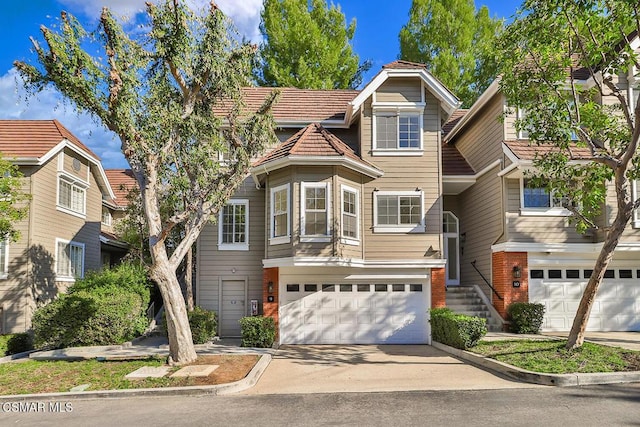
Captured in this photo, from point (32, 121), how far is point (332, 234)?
38.8 ft

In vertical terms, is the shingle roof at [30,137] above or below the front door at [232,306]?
above

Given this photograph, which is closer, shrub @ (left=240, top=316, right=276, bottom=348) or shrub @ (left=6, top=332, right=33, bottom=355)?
shrub @ (left=6, top=332, right=33, bottom=355)

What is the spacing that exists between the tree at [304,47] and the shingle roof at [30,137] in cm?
1192

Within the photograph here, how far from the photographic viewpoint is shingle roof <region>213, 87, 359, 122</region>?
58.2 feet

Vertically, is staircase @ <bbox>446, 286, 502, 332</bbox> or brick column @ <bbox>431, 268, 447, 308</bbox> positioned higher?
brick column @ <bbox>431, 268, 447, 308</bbox>

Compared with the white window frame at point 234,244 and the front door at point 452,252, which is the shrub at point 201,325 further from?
the front door at point 452,252

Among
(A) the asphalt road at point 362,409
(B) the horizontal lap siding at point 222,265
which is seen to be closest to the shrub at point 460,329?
(A) the asphalt road at point 362,409

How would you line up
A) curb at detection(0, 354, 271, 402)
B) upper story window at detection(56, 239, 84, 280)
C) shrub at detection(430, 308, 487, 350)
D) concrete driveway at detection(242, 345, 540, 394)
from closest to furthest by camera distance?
1. curb at detection(0, 354, 271, 402)
2. concrete driveway at detection(242, 345, 540, 394)
3. shrub at detection(430, 308, 487, 350)
4. upper story window at detection(56, 239, 84, 280)

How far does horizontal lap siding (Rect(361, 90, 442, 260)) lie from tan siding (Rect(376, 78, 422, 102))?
9.1 inches

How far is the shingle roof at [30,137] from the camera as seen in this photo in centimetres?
1614

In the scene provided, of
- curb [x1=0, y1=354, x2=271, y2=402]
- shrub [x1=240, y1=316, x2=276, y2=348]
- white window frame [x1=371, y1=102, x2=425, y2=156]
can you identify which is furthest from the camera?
white window frame [x1=371, y1=102, x2=425, y2=156]

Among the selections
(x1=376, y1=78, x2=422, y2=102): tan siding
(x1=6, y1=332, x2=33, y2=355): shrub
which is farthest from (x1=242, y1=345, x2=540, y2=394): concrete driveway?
(x1=376, y1=78, x2=422, y2=102): tan siding

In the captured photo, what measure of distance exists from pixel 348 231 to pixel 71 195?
10.8 m

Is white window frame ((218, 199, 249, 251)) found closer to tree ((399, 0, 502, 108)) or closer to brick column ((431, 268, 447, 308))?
brick column ((431, 268, 447, 308))
